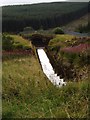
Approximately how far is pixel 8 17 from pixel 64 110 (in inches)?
4724

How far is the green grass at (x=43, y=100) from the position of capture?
26.9 feet

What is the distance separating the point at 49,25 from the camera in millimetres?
117688

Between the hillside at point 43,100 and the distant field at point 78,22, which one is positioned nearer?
the hillside at point 43,100

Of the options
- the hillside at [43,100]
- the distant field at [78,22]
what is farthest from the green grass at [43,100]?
the distant field at [78,22]

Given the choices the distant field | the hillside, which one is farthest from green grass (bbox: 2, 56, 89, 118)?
the distant field

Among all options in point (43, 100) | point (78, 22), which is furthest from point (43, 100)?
point (78, 22)

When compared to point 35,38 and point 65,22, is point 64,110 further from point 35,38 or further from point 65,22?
point 65,22

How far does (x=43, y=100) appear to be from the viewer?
29.8 feet

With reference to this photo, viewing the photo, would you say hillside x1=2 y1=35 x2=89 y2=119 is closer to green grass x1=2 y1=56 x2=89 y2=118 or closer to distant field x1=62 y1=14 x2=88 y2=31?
green grass x1=2 y1=56 x2=89 y2=118

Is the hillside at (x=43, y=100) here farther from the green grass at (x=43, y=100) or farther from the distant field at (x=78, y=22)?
the distant field at (x=78, y=22)

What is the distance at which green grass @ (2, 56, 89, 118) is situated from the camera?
8.19m

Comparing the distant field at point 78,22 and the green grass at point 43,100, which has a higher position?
the green grass at point 43,100

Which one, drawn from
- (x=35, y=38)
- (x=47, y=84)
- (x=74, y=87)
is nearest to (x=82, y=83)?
(x=74, y=87)

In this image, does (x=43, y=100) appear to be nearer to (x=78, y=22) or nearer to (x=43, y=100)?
(x=43, y=100)
